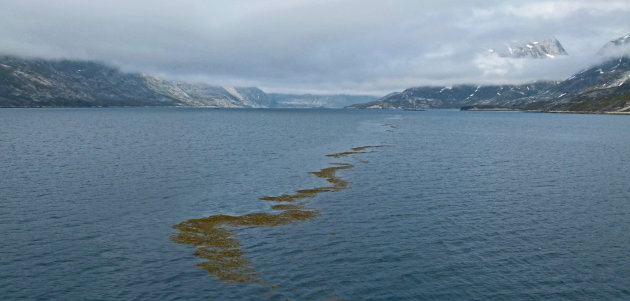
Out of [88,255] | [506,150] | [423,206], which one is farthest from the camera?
[506,150]

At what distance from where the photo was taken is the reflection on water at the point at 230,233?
3522cm

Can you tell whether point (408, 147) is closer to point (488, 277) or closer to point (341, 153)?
point (341, 153)

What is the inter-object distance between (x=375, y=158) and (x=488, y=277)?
2739 inches

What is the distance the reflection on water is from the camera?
35.2 m

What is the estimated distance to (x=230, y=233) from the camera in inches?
1764

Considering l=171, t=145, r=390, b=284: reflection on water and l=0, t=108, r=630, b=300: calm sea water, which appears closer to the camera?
l=0, t=108, r=630, b=300: calm sea water

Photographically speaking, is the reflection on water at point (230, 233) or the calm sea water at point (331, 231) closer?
the calm sea water at point (331, 231)

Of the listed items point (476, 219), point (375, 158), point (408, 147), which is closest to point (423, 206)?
point (476, 219)

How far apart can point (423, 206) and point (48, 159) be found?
266 ft

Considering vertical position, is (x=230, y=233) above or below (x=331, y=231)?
above

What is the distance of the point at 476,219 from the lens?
5084 centimetres

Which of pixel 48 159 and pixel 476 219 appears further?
pixel 48 159

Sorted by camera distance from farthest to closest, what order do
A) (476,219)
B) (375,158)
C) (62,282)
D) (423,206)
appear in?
(375,158), (423,206), (476,219), (62,282)

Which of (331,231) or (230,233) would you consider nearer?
(230,233)
